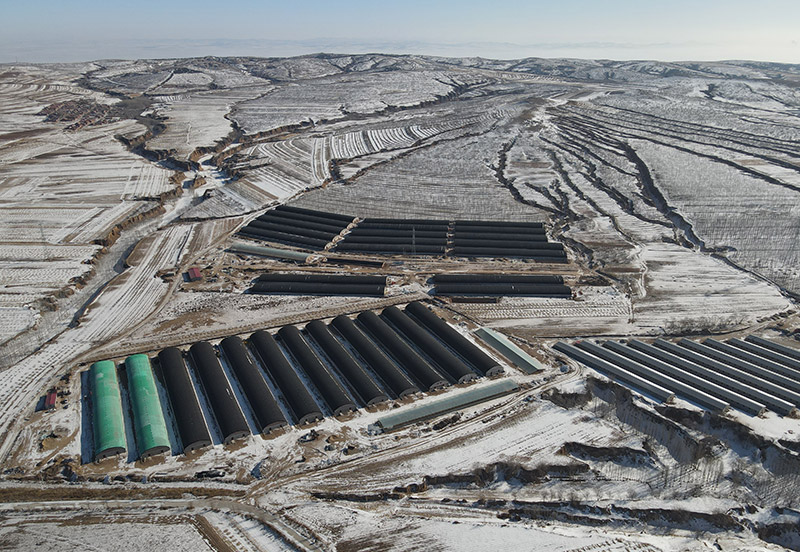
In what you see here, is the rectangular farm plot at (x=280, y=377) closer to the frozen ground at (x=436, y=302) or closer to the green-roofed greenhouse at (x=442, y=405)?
the green-roofed greenhouse at (x=442, y=405)

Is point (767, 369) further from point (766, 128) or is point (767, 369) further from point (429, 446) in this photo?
point (766, 128)

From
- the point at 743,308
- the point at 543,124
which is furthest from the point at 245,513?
the point at 543,124

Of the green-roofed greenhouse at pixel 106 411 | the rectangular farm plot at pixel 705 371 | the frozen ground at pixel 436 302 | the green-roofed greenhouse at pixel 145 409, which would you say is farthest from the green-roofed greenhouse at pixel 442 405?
the green-roofed greenhouse at pixel 106 411

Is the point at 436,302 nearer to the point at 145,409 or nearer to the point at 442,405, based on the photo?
the point at 442,405

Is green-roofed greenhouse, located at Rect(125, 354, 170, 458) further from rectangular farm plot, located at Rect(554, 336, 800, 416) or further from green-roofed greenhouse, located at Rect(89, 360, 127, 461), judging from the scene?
rectangular farm plot, located at Rect(554, 336, 800, 416)

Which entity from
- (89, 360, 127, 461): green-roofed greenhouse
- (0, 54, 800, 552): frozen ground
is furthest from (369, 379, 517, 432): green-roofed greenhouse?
(89, 360, 127, 461): green-roofed greenhouse

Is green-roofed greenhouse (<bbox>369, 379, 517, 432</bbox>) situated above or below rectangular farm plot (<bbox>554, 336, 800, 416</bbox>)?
below
